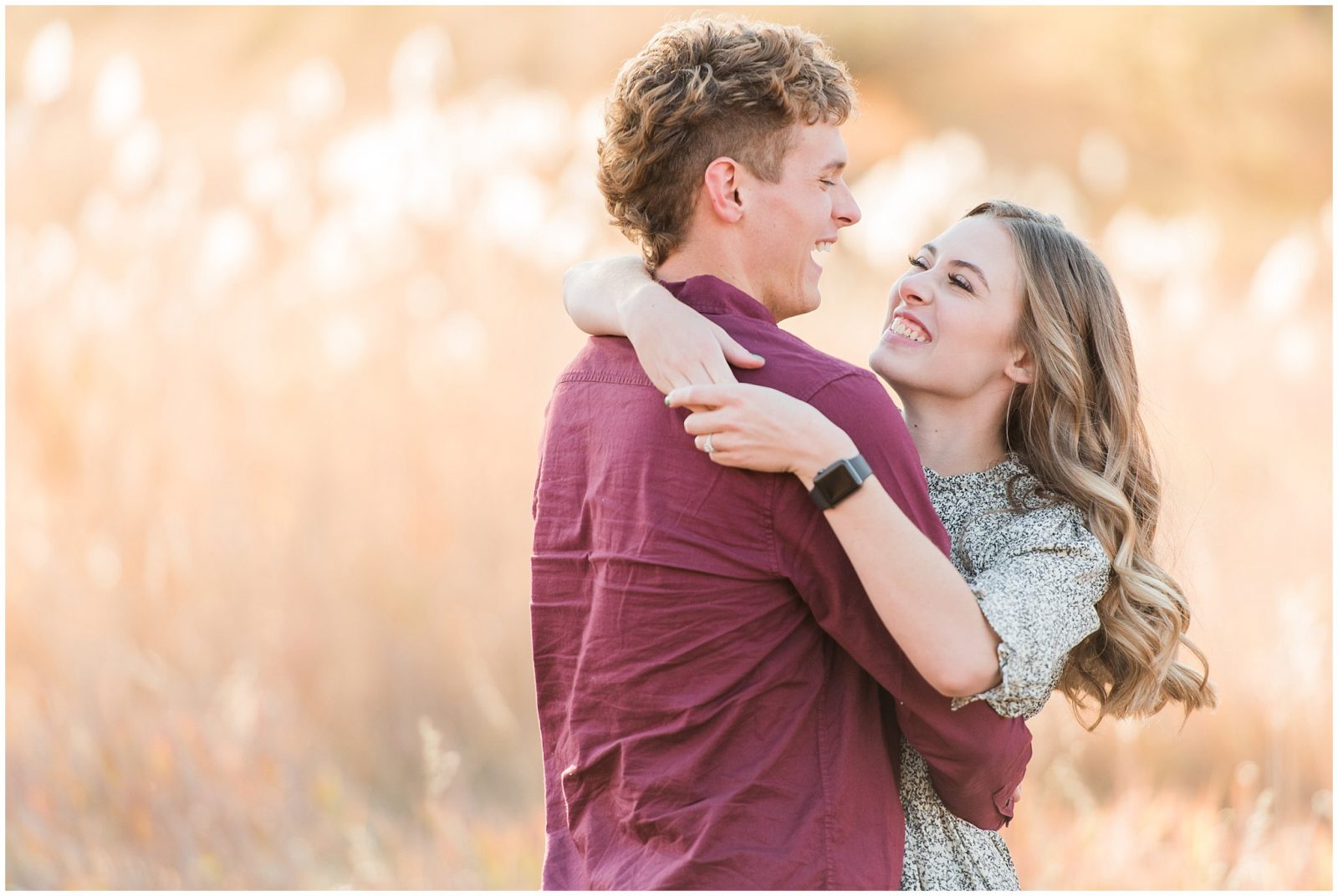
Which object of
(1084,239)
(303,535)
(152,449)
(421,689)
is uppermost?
(1084,239)

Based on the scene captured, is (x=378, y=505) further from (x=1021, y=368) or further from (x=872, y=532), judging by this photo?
(x=872, y=532)

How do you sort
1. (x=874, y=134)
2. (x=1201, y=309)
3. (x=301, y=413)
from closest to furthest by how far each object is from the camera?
(x=301, y=413) → (x=1201, y=309) → (x=874, y=134)

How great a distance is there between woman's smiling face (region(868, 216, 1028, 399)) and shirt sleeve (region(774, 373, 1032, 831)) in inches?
20.3

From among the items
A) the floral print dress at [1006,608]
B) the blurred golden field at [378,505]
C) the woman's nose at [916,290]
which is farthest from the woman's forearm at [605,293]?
the blurred golden field at [378,505]

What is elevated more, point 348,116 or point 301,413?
point 348,116

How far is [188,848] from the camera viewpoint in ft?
14.6

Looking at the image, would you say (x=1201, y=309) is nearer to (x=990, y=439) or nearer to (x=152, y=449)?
(x=990, y=439)

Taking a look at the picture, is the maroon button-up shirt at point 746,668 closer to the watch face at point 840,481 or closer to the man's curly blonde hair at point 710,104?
the watch face at point 840,481

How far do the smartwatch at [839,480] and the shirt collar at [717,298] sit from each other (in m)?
0.37

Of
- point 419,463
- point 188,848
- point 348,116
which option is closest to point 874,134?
point 348,116

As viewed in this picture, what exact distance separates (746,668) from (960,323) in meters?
0.84

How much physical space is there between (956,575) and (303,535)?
3.80m

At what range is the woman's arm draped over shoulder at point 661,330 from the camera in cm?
179

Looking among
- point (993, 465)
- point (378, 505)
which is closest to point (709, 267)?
point (993, 465)
